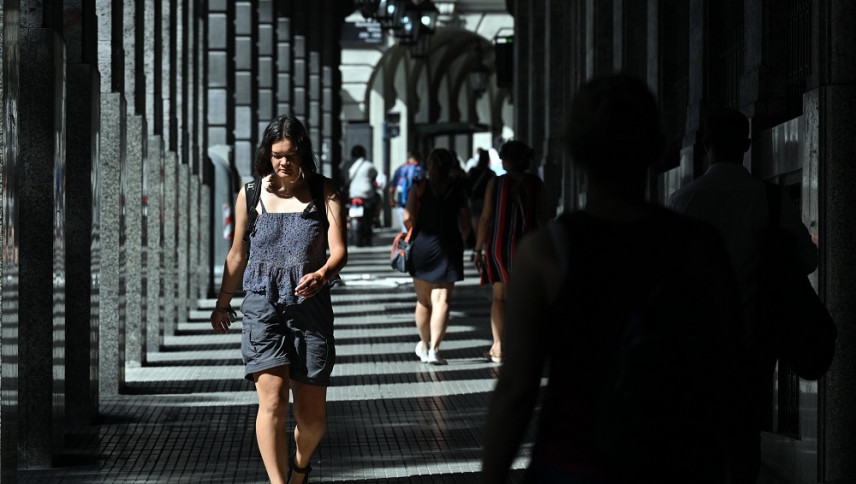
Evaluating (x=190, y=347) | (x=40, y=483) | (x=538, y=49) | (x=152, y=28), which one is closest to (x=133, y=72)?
(x=152, y=28)

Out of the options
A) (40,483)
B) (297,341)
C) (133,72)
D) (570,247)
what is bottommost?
(40,483)

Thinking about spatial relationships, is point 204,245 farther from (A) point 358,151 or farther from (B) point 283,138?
(B) point 283,138

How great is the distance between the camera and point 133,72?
12.8 metres

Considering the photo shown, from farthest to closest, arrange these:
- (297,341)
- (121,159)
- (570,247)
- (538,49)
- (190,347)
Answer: (538,49) → (190,347) → (121,159) → (297,341) → (570,247)

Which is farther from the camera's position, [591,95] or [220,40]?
[220,40]

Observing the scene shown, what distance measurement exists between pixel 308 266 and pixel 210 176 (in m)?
14.4

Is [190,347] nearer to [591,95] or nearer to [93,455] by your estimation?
[93,455]

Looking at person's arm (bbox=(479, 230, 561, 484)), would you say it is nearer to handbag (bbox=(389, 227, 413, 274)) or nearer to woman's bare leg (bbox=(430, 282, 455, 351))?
woman's bare leg (bbox=(430, 282, 455, 351))

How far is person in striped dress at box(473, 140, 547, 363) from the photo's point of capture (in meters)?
12.0

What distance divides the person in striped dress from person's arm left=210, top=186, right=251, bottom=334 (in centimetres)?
537

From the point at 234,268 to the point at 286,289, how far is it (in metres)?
0.27

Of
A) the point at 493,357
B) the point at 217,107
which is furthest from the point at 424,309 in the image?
the point at 217,107

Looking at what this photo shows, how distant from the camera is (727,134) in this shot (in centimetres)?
596

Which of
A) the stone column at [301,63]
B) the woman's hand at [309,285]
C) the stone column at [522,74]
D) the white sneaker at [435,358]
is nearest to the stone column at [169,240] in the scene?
the white sneaker at [435,358]
